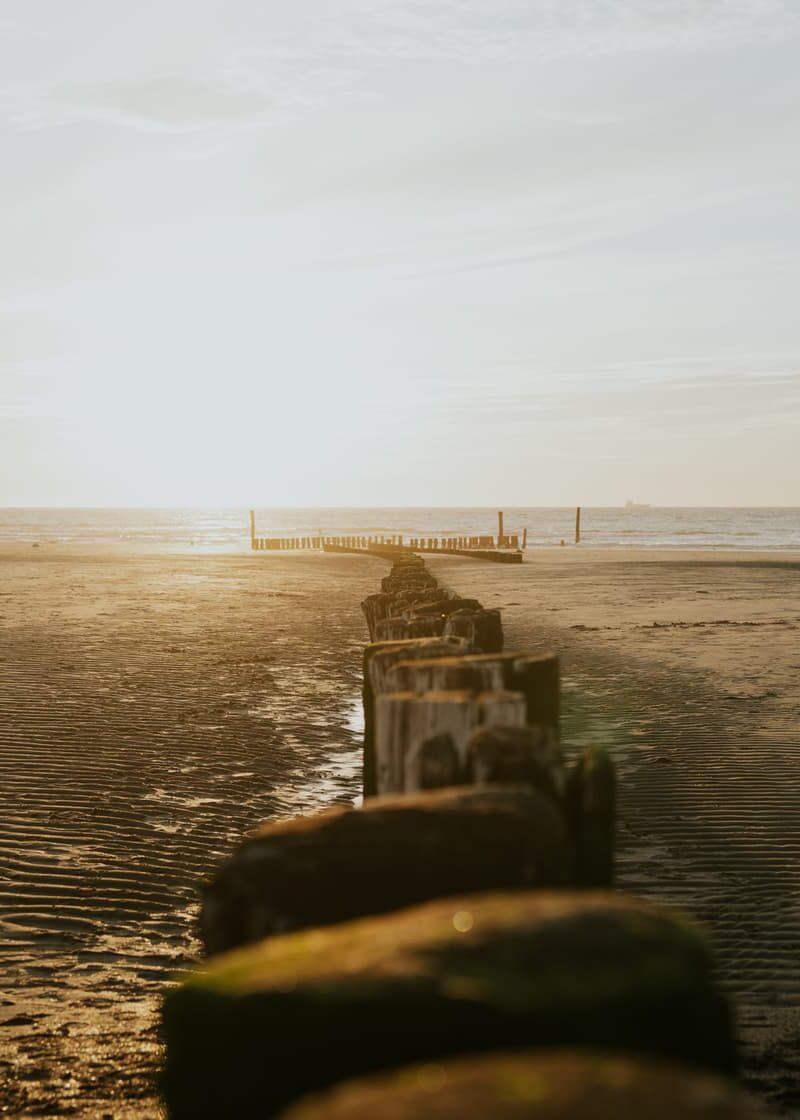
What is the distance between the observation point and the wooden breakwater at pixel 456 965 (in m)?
1.28

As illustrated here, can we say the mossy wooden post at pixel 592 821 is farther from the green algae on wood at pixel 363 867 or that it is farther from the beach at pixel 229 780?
the beach at pixel 229 780

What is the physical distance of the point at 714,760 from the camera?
29.2 ft

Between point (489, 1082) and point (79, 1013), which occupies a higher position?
point (489, 1082)

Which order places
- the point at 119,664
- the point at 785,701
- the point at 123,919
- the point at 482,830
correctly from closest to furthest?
the point at 482,830 < the point at 123,919 < the point at 785,701 < the point at 119,664

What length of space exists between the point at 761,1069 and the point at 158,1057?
2.20m

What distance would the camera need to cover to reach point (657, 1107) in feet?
3.88

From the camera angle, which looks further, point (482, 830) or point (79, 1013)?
point (79, 1013)

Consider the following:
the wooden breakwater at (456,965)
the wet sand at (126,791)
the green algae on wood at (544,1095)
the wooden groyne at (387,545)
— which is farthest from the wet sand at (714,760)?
the wooden groyne at (387,545)

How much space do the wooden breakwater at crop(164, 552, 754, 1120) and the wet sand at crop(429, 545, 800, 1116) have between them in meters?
2.03

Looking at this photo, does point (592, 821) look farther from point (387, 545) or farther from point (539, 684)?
point (387, 545)

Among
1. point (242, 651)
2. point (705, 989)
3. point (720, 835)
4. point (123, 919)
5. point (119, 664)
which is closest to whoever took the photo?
point (705, 989)

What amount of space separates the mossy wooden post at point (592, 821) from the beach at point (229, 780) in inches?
67.3

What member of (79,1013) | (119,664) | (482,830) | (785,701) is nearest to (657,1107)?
(482,830)

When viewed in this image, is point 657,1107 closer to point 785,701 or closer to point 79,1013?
point 79,1013
